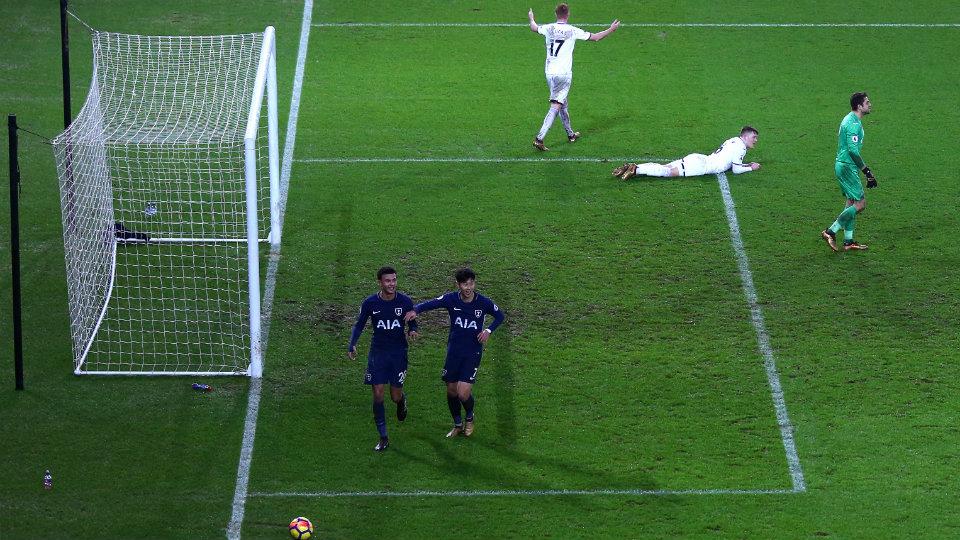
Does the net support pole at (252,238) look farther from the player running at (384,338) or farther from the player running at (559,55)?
the player running at (559,55)

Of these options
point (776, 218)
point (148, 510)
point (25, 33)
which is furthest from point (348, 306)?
point (25, 33)

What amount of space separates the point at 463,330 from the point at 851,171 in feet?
20.6

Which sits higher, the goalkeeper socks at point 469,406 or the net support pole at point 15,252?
the net support pole at point 15,252

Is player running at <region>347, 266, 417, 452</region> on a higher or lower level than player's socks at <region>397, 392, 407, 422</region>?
higher

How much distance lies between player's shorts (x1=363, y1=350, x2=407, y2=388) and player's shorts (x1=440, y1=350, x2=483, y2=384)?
1.50 ft

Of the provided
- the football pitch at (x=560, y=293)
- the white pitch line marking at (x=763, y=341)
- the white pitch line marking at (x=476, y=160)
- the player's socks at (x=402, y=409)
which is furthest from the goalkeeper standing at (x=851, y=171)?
the player's socks at (x=402, y=409)

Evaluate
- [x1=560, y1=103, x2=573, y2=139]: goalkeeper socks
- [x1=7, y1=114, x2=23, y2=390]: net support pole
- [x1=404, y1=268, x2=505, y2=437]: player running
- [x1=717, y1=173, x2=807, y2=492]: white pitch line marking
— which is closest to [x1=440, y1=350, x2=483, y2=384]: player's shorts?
[x1=404, y1=268, x2=505, y2=437]: player running

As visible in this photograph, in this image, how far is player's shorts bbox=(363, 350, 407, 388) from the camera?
45.5 feet

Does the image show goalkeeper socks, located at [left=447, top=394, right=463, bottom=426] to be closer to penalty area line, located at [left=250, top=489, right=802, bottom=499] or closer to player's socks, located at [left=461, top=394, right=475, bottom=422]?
player's socks, located at [left=461, top=394, right=475, bottom=422]

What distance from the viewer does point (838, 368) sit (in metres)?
15.7

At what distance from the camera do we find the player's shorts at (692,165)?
20.1 meters

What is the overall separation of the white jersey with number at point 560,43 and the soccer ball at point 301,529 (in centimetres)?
971

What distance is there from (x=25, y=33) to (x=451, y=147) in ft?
28.4

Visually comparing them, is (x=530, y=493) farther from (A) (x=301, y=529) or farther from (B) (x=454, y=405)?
(A) (x=301, y=529)
